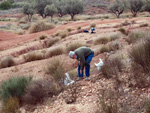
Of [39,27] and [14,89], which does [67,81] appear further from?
[39,27]

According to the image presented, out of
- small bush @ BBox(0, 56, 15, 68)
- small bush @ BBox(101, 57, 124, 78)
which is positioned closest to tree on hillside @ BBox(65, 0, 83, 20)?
small bush @ BBox(0, 56, 15, 68)

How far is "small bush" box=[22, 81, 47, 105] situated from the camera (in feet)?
20.0

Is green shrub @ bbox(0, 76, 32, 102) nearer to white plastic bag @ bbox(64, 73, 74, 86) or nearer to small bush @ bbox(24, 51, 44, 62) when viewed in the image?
white plastic bag @ bbox(64, 73, 74, 86)

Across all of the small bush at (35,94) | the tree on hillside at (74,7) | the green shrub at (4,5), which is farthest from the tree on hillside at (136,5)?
the green shrub at (4,5)

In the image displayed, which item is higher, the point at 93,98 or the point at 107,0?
the point at 107,0

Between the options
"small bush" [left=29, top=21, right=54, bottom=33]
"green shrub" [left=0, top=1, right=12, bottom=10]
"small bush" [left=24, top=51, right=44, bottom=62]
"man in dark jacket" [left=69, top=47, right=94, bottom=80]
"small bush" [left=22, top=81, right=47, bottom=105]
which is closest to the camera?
"small bush" [left=22, top=81, right=47, bottom=105]

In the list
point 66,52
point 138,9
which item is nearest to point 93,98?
point 66,52

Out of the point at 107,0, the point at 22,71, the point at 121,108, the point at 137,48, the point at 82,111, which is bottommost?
the point at 22,71

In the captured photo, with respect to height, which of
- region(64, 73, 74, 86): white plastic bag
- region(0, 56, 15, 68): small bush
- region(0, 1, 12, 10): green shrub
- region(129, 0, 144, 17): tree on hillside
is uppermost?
region(0, 1, 12, 10): green shrub

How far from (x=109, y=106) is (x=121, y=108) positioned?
303mm

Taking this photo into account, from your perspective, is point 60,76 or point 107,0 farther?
point 107,0

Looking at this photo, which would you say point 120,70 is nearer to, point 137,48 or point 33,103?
point 137,48

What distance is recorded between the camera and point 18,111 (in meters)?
5.53

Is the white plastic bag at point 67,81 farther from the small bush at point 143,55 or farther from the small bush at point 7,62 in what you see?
the small bush at point 7,62
